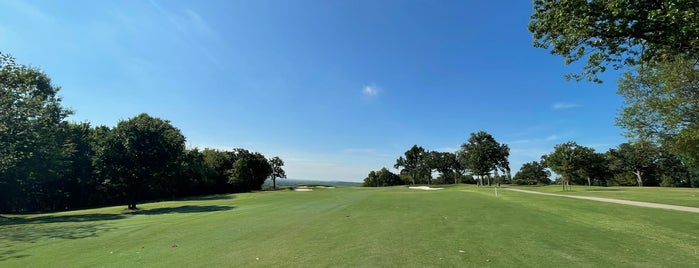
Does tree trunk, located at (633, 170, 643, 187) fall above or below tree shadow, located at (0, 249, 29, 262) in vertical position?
below

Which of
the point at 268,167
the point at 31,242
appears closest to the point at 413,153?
the point at 268,167

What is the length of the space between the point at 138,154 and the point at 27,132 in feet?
24.9

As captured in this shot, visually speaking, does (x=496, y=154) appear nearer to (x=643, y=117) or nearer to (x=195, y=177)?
(x=643, y=117)

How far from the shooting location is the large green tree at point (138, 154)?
28828 mm

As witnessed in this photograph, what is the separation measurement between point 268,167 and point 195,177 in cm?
1645

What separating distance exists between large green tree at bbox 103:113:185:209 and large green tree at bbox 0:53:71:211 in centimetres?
520

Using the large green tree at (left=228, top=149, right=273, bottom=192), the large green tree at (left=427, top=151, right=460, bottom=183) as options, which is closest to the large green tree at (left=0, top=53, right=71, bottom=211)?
the large green tree at (left=228, top=149, right=273, bottom=192)

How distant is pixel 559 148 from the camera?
137 feet

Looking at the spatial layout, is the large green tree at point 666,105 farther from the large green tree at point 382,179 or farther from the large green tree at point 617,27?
the large green tree at point 382,179

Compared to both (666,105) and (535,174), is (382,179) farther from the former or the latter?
(666,105)

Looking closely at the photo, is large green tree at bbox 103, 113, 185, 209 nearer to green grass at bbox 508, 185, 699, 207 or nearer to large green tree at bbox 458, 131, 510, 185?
green grass at bbox 508, 185, 699, 207

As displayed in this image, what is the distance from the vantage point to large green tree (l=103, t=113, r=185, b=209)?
2883 centimetres

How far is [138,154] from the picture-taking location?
29.5 m

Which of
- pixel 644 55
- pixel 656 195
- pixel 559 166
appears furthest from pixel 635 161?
pixel 644 55
